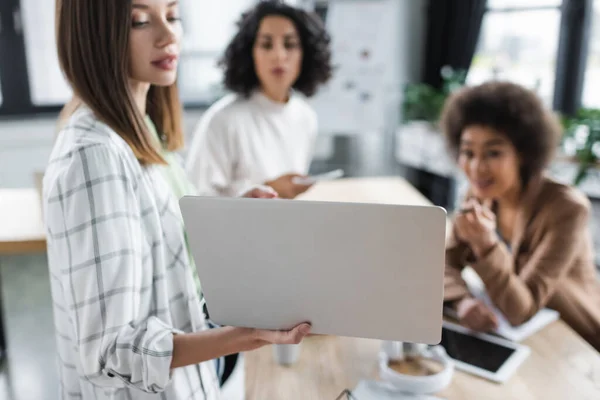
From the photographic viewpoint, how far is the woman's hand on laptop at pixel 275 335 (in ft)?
2.58

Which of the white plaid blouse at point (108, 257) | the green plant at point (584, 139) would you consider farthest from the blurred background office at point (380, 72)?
the white plaid blouse at point (108, 257)

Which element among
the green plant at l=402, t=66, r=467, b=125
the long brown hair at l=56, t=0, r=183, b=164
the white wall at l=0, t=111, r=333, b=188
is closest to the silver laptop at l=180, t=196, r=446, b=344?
the long brown hair at l=56, t=0, r=183, b=164

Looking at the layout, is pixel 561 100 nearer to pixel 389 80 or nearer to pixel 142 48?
pixel 389 80

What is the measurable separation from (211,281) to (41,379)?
198cm

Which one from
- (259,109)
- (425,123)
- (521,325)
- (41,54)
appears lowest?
(521,325)

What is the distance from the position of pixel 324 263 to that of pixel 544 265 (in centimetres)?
95

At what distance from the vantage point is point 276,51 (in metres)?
2.07

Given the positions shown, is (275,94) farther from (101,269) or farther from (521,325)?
(101,269)

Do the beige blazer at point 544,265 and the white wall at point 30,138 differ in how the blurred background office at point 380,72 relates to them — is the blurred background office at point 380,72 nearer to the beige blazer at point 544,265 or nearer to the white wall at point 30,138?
the white wall at point 30,138

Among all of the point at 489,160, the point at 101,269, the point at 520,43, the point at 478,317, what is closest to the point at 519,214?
the point at 489,160

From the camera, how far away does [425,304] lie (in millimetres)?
747

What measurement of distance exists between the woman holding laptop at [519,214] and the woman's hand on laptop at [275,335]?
68 cm

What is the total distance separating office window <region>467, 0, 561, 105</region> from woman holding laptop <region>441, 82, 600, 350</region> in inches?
78.6

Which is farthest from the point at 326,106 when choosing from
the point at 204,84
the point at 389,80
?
the point at 204,84
